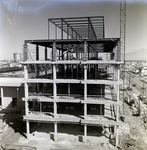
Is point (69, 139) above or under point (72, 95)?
under

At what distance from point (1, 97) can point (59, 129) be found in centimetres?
1000

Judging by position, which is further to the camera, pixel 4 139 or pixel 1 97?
pixel 1 97

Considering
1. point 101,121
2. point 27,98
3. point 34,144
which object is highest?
point 27,98

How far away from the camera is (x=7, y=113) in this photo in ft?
74.6

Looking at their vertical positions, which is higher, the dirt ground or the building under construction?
the building under construction

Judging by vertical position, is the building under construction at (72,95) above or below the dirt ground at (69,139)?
above

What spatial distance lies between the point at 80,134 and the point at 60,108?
367 centimetres

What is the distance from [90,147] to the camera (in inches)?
588

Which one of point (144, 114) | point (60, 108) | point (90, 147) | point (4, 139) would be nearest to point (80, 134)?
point (90, 147)

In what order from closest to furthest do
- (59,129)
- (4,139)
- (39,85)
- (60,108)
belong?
(4,139) < (59,129) < (60,108) < (39,85)

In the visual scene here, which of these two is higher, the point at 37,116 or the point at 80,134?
the point at 37,116

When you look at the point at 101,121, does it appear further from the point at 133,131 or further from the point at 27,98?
the point at 27,98

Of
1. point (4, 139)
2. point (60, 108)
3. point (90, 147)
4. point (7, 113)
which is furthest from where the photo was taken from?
point (7, 113)

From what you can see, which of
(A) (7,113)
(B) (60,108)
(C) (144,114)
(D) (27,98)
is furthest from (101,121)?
(A) (7,113)
